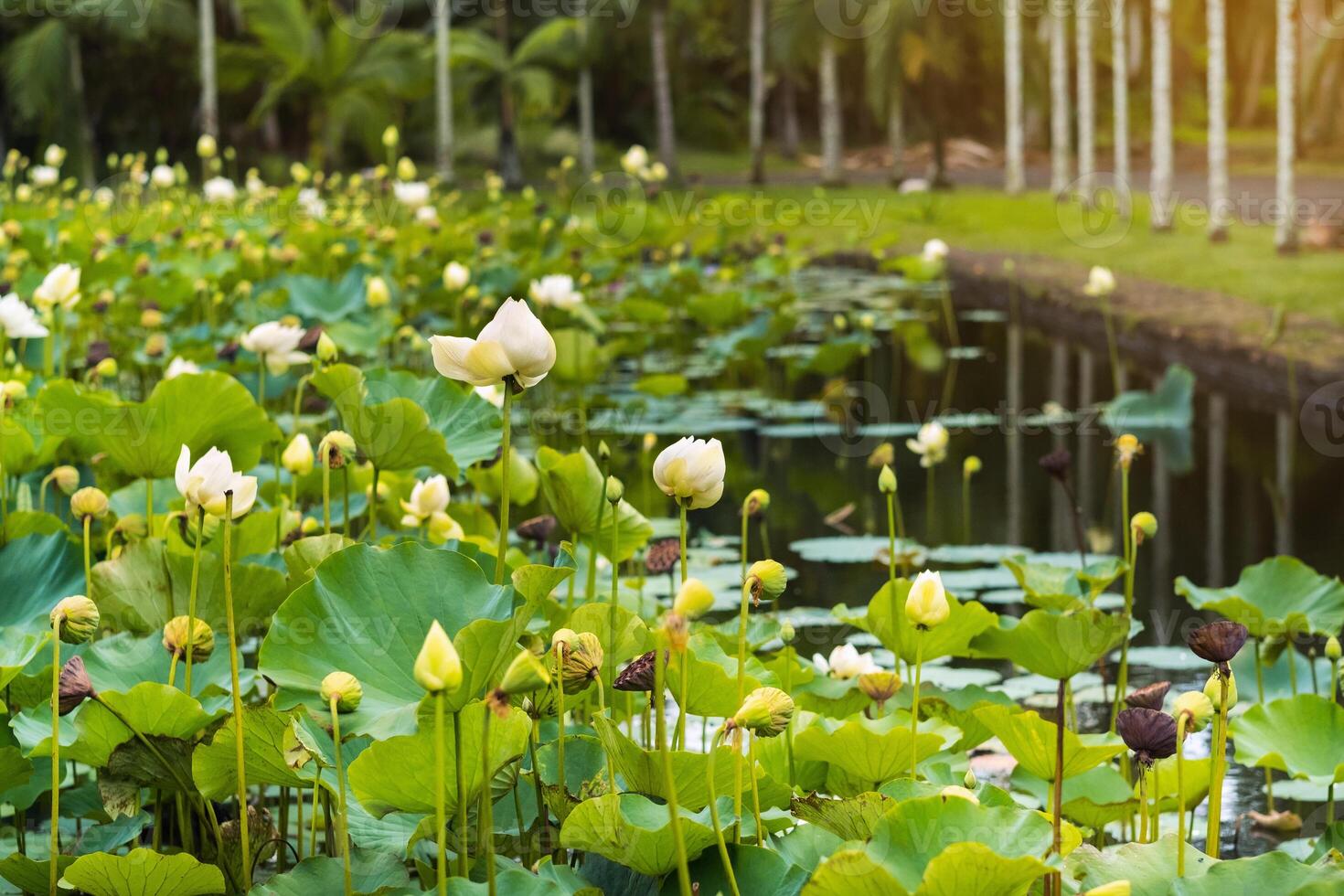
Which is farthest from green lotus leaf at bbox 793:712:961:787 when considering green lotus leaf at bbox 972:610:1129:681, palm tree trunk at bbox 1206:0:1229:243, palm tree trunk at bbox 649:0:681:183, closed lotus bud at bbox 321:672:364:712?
palm tree trunk at bbox 649:0:681:183

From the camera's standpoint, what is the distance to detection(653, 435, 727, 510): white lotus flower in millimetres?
1335

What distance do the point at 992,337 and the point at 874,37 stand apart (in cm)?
991

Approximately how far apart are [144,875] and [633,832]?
417 millimetres

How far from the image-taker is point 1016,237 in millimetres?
11312

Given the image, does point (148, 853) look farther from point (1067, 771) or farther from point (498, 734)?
point (1067, 771)

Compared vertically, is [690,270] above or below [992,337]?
above

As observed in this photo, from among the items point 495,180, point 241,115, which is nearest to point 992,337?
point 495,180

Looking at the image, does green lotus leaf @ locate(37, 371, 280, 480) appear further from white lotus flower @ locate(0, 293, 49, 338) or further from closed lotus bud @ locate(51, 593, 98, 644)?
closed lotus bud @ locate(51, 593, 98, 644)

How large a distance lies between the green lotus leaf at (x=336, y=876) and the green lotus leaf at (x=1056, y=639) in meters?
0.78

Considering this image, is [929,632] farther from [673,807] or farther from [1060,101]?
[1060,101]

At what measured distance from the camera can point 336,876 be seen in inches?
54.0

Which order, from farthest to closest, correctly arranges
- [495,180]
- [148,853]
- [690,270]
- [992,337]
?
[495,180] < [992,337] < [690,270] < [148,853]

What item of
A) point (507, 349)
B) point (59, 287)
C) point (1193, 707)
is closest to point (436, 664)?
point (507, 349)

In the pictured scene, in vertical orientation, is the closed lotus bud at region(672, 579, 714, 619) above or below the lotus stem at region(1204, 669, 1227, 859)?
above
